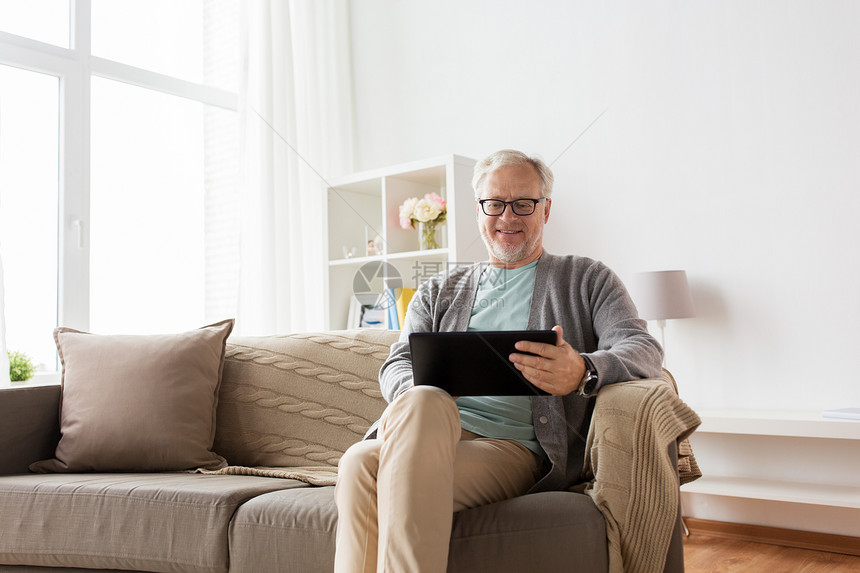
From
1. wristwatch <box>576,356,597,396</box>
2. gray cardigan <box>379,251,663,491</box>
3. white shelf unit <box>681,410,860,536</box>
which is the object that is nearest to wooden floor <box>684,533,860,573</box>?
white shelf unit <box>681,410,860,536</box>

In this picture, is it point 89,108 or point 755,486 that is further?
point 89,108

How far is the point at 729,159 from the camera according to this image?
9.30 feet

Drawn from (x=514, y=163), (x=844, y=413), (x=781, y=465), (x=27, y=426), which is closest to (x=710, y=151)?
(x=844, y=413)

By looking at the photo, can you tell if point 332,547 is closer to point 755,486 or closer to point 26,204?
point 755,486

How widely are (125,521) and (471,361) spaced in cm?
87

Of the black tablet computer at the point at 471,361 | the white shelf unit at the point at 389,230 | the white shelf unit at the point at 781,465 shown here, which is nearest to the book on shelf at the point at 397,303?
the white shelf unit at the point at 389,230

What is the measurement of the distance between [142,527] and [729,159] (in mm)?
2359

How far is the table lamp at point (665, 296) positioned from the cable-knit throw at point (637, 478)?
1.37 metres

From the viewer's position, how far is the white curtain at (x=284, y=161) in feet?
11.9

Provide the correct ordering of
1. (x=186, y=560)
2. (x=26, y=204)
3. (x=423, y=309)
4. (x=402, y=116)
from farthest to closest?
(x=402, y=116), (x=26, y=204), (x=423, y=309), (x=186, y=560)

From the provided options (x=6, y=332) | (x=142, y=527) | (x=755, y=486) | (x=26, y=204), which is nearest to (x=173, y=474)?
(x=142, y=527)

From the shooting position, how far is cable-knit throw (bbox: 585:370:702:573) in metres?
1.38

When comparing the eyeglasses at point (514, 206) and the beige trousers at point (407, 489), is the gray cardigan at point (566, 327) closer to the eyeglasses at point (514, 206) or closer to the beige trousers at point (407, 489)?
the eyeglasses at point (514, 206)

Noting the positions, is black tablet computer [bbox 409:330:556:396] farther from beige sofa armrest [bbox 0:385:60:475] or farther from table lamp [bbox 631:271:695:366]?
table lamp [bbox 631:271:695:366]
